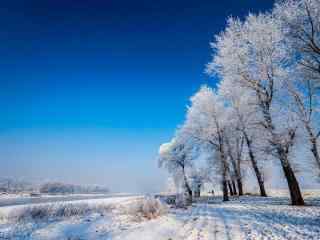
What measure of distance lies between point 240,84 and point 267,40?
9.37 feet

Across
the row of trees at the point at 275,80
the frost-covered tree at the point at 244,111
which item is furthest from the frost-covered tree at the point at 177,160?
the row of trees at the point at 275,80

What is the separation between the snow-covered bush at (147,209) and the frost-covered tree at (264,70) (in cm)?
722

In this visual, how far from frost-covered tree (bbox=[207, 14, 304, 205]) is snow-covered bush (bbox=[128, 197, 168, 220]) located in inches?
284

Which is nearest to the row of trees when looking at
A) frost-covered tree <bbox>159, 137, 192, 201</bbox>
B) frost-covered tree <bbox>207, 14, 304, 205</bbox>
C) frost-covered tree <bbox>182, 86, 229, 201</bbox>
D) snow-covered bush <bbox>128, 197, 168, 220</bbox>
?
frost-covered tree <bbox>207, 14, 304, 205</bbox>

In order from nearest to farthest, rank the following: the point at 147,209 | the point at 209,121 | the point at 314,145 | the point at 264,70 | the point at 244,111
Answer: the point at 147,209 → the point at 264,70 → the point at 314,145 → the point at 244,111 → the point at 209,121

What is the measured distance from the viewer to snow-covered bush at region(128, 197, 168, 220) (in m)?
10.9

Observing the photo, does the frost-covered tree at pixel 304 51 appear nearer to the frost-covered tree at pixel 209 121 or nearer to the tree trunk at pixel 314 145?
the tree trunk at pixel 314 145

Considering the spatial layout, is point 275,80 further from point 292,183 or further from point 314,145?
point 292,183

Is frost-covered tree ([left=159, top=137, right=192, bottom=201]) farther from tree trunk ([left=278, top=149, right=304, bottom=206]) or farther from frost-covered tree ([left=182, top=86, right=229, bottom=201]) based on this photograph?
tree trunk ([left=278, top=149, right=304, bottom=206])

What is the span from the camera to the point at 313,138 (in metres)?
12.8

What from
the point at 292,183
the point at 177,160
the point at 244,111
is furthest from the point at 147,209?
the point at 177,160

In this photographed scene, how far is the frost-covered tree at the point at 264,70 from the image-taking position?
42.0 feet

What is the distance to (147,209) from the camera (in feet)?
37.2

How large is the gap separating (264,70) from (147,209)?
10.1 m
